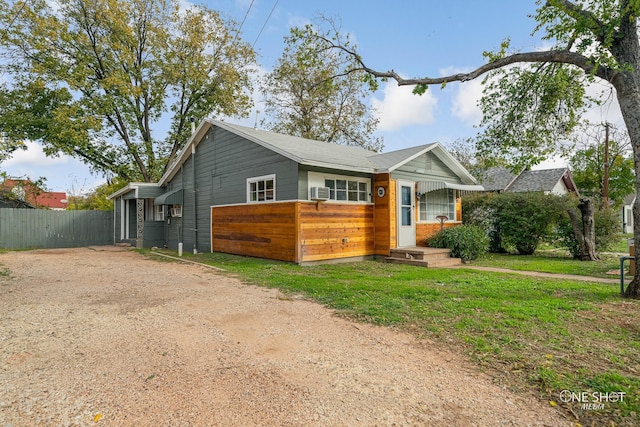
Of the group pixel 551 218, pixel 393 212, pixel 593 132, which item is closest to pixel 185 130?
pixel 393 212

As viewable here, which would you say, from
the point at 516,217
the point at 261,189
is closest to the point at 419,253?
the point at 261,189

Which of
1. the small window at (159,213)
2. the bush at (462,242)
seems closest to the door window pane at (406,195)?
the bush at (462,242)

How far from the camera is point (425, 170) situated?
12.3 m

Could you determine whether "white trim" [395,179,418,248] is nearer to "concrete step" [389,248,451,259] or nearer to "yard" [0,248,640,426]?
"concrete step" [389,248,451,259]

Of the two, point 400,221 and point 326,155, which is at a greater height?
point 326,155

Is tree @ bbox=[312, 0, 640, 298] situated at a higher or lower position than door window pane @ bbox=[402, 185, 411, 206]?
higher

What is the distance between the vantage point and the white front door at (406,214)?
11.4 m

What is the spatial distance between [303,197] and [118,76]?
15.7 metres

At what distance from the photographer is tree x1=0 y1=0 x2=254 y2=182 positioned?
18.1 metres

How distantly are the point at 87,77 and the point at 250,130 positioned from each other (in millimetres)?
13671

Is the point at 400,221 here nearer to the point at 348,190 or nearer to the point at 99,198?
the point at 348,190

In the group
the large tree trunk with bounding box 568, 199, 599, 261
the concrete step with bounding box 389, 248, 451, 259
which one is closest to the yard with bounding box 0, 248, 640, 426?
the concrete step with bounding box 389, 248, 451, 259

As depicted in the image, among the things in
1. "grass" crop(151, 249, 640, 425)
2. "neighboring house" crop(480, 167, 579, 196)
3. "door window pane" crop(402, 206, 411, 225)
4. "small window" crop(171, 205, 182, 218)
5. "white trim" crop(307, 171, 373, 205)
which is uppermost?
"neighboring house" crop(480, 167, 579, 196)

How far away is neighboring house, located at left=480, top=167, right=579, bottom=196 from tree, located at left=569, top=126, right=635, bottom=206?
1.48 meters
